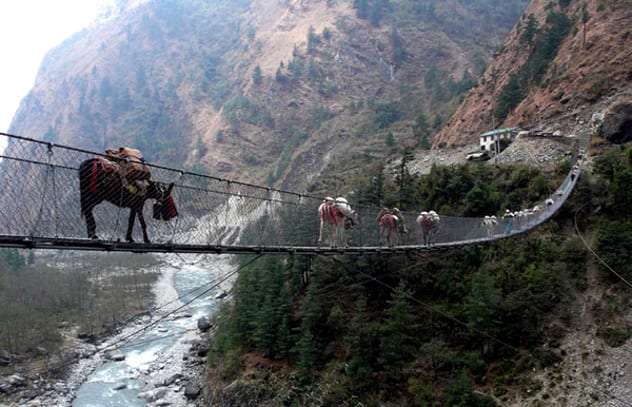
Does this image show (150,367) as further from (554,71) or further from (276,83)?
(276,83)

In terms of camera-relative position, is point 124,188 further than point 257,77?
No

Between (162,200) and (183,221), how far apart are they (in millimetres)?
1813

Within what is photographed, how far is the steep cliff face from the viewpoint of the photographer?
21781 millimetres

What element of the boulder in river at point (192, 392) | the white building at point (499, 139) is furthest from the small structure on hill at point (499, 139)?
the boulder in river at point (192, 392)

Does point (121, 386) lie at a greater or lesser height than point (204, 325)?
lesser

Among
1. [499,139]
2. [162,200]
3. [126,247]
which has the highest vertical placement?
[499,139]

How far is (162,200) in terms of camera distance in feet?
14.7

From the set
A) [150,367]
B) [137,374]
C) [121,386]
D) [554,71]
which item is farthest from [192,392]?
[554,71]

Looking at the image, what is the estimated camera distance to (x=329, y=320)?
15172 millimetres

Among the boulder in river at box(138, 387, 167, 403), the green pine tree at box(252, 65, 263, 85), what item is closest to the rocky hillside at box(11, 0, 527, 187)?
the green pine tree at box(252, 65, 263, 85)

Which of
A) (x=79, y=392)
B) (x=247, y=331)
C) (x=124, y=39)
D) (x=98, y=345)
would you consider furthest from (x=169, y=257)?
(x=124, y=39)

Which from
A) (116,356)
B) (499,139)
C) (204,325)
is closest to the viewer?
(116,356)

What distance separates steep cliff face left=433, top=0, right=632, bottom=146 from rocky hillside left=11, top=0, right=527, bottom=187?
272 inches

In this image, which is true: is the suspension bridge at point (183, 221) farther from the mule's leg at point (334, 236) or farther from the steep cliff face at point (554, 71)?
the steep cliff face at point (554, 71)
